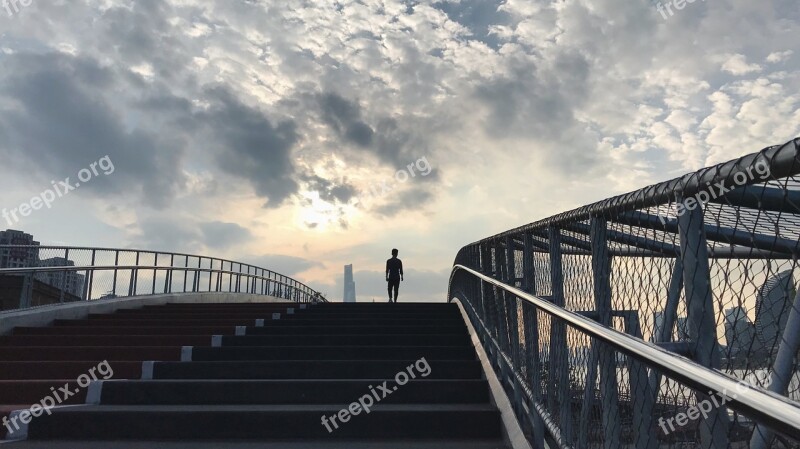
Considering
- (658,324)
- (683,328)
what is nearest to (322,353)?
(658,324)

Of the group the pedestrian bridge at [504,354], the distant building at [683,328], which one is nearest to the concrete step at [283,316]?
the pedestrian bridge at [504,354]

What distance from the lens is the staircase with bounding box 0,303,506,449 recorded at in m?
3.81

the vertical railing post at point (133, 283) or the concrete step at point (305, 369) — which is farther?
the vertical railing post at point (133, 283)

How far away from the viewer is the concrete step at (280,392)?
4.31m

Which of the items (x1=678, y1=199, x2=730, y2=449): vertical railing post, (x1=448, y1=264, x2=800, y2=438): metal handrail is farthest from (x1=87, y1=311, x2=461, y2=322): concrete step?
(x1=448, y1=264, x2=800, y2=438): metal handrail

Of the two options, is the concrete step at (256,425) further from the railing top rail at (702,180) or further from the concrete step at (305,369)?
the railing top rail at (702,180)

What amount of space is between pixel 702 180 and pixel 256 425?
3225mm

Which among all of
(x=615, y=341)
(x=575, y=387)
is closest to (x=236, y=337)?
(x=575, y=387)

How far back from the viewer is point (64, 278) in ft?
27.6

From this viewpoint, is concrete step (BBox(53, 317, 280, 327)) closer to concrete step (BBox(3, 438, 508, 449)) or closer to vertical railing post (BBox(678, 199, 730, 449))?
concrete step (BBox(3, 438, 508, 449))

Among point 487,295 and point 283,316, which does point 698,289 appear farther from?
point 283,316

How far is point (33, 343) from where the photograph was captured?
6129 mm

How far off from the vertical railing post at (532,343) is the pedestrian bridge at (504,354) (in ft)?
0.04

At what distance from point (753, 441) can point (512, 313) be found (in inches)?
98.1
